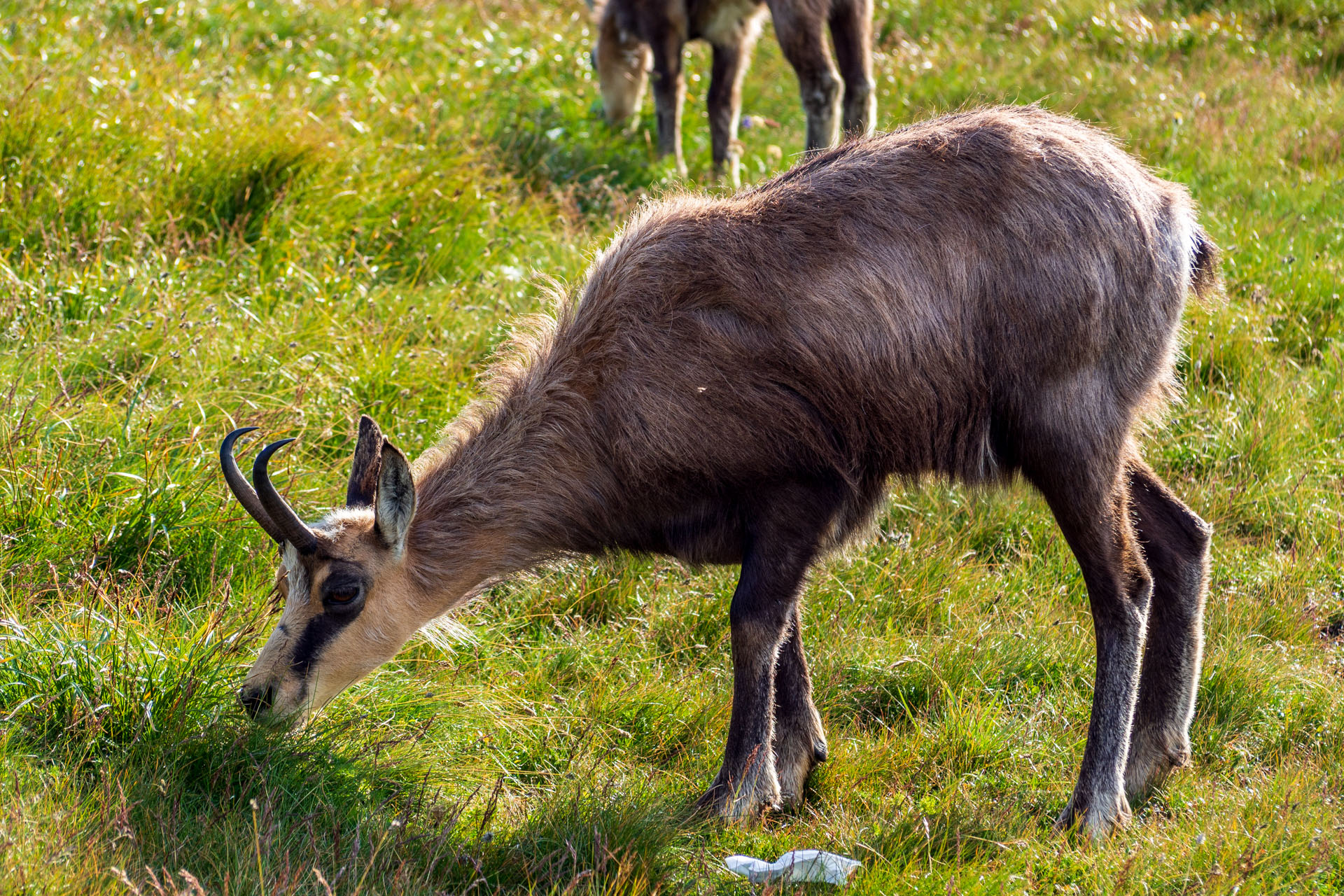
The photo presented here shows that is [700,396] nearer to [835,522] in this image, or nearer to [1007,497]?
[835,522]

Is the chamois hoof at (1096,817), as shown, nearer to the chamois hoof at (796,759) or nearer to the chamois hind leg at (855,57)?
the chamois hoof at (796,759)

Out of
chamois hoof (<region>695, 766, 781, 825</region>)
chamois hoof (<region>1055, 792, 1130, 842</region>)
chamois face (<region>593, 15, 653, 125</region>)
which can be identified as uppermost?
chamois face (<region>593, 15, 653, 125</region>)

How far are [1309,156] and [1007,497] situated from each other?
5279 millimetres

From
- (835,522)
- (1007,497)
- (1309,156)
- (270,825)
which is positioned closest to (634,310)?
(835,522)

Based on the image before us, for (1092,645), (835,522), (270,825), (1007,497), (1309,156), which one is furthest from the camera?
(1309,156)

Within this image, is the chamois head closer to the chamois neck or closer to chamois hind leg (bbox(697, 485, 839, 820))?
the chamois neck

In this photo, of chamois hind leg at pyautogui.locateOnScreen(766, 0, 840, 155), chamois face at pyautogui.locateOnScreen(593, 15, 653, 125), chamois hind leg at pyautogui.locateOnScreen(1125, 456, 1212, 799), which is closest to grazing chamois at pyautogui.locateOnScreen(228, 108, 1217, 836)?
chamois hind leg at pyautogui.locateOnScreen(1125, 456, 1212, 799)

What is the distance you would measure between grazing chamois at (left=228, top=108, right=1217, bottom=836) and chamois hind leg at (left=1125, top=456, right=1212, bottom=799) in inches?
6.5

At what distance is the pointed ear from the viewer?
416 centimetres

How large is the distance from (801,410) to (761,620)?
69cm

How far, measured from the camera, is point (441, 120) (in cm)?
855

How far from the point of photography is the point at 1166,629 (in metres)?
4.44

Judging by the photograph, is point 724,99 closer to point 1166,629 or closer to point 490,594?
point 490,594

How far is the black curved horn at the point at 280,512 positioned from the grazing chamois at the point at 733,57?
499cm
